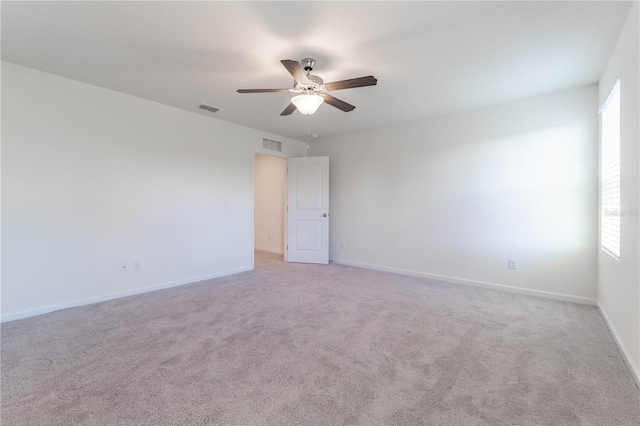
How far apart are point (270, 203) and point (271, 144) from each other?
179cm

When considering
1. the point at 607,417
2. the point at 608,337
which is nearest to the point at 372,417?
the point at 607,417

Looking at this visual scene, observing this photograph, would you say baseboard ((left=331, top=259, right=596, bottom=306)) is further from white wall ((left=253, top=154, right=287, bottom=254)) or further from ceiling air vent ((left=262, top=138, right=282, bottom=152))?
ceiling air vent ((left=262, top=138, right=282, bottom=152))

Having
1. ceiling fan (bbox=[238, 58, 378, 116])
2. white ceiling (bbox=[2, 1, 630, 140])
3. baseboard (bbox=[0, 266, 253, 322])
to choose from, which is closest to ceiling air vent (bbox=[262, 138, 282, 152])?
white ceiling (bbox=[2, 1, 630, 140])

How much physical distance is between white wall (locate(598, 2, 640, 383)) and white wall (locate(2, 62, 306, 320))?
177 inches

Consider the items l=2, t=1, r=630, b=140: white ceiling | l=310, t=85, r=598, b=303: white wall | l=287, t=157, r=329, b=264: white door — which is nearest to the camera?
l=2, t=1, r=630, b=140: white ceiling

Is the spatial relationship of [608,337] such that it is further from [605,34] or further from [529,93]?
[529,93]

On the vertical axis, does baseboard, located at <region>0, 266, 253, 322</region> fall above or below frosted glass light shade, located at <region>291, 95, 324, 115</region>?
below

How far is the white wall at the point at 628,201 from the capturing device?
1.93 meters

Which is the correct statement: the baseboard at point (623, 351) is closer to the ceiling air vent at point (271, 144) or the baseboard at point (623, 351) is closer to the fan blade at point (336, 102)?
the fan blade at point (336, 102)

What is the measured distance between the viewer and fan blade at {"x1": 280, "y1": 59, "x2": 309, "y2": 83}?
212cm

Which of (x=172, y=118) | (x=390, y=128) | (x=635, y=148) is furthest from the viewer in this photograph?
(x=390, y=128)

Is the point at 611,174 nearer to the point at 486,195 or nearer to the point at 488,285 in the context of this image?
the point at 486,195

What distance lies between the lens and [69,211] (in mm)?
3139

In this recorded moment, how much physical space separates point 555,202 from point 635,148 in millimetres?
1648
